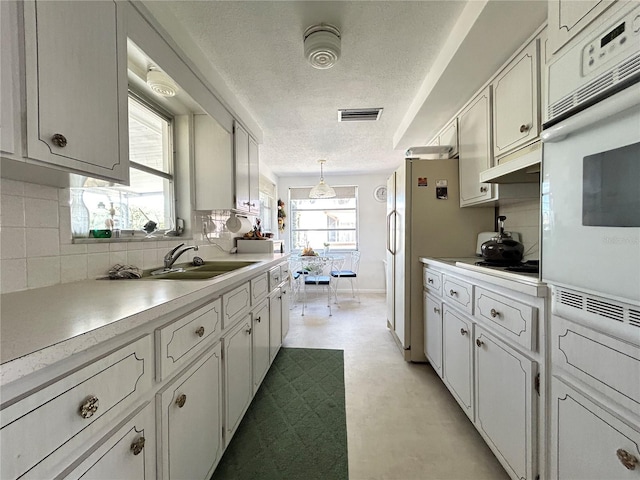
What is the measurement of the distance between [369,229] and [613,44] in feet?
15.2

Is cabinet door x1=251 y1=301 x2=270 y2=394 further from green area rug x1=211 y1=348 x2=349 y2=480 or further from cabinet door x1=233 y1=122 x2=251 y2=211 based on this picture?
cabinet door x1=233 y1=122 x2=251 y2=211

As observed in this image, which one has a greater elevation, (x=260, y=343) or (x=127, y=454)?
(x=127, y=454)

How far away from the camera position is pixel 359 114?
2664 millimetres

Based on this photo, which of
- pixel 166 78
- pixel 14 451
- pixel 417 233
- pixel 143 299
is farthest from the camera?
pixel 417 233

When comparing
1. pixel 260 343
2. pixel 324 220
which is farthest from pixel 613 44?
pixel 324 220

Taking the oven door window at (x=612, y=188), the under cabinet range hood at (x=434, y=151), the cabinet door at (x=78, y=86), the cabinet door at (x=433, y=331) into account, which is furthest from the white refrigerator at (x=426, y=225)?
the cabinet door at (x=78, y=86)

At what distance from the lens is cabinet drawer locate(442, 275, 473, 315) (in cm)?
150

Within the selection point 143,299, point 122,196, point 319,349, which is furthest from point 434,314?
point 122,196

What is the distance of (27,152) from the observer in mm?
751

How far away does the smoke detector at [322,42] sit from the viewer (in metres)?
1.53

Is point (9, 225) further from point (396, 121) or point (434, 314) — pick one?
point (396, 121)

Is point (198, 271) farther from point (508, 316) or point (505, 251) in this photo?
point (505, 251)

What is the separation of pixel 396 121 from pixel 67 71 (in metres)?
2.70

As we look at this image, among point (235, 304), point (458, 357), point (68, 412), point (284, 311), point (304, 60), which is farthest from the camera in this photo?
point (284, 311)
